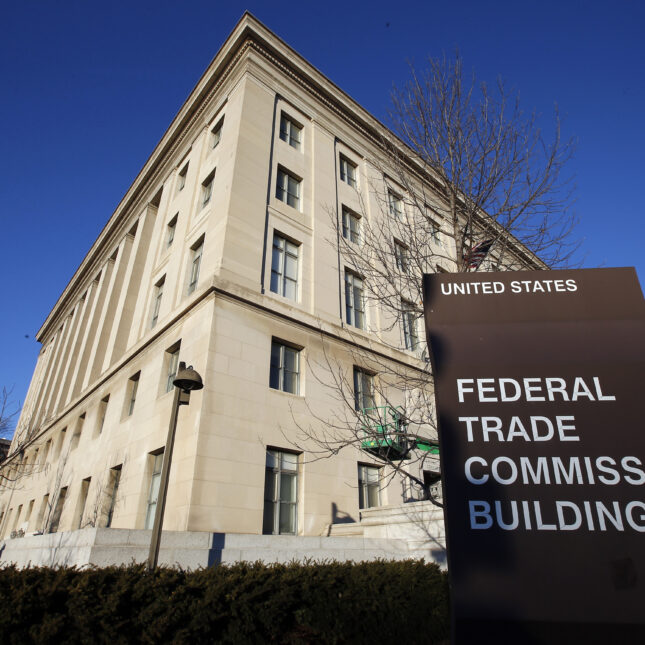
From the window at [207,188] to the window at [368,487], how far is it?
13415mm

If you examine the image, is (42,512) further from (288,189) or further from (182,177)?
(288,189)

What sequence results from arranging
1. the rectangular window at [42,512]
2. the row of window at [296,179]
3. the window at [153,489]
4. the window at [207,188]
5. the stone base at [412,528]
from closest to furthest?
the stone base at [412,528]
the window at [153,489]
the row of window at [296,179]
the window at [207,188]
the rectangular window at [42,512]

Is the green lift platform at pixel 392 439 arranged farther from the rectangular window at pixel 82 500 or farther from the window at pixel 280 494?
the rectangular window at pixel 82 500

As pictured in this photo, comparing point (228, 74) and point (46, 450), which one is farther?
point (46, 450)

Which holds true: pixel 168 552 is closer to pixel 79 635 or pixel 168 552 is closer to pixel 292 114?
pixel 79 635

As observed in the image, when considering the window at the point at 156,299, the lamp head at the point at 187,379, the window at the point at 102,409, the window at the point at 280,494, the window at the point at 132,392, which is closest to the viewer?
the lamp head at the point at 187,379

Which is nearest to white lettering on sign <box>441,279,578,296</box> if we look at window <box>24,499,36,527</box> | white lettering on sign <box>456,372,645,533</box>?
white lettering on sign <box>456,372,645,533</box>

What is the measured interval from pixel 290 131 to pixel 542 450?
2240 centimetres

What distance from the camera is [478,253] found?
32.1ft

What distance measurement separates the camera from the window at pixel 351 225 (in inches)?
869

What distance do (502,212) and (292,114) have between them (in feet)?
52.8

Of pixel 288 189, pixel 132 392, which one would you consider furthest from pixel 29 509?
pixel 288 189

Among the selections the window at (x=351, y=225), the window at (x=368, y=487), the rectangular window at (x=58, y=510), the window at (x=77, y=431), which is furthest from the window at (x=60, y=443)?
the window at (x=351, y=225)

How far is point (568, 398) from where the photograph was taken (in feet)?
8.16
